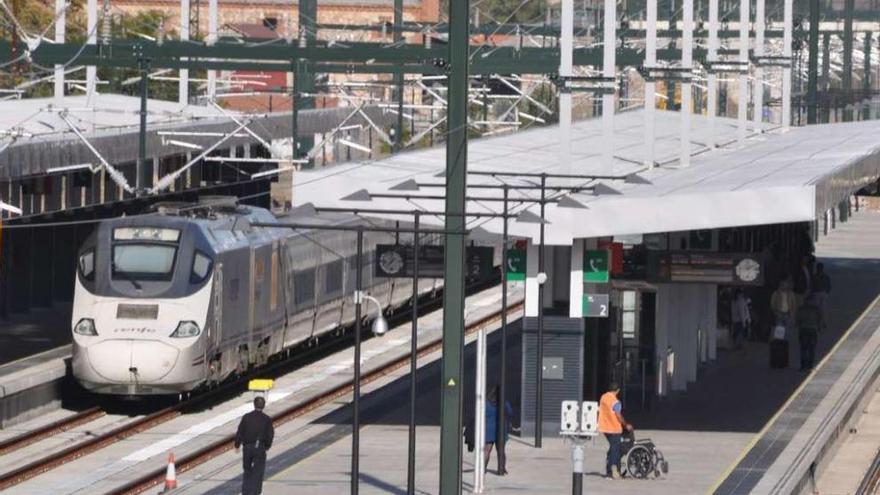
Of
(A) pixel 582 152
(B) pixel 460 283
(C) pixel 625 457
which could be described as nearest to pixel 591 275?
(C) pixel 625 457

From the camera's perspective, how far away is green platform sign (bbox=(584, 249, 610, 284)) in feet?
96.3

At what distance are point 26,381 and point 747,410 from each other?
35.8 ft

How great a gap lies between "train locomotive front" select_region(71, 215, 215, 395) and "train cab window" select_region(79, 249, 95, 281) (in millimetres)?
15

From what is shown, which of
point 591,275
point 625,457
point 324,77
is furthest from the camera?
point 324,77

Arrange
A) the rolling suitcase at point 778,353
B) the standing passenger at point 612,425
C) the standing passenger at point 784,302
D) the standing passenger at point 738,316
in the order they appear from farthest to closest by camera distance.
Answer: the standing passenger at point 738,316
the rolling suitcase at point 778,353
the standing passenger at point 784,302
the standing passenger at point 612,425

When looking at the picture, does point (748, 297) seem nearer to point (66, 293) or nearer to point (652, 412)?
point (652, 412)

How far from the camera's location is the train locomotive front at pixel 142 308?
3241 centimetres

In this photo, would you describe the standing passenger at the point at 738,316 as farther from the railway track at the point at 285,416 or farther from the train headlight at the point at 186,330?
the train headlight at the point at 186,330

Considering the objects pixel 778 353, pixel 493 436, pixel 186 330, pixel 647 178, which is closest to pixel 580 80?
pixel 647 178

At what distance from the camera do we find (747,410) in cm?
3294

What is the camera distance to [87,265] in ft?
109

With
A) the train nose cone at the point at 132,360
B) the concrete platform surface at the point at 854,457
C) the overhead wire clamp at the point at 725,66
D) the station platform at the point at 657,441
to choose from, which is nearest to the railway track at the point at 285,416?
the station platform at the point at 657,441

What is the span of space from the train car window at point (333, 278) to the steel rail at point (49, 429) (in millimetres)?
8222

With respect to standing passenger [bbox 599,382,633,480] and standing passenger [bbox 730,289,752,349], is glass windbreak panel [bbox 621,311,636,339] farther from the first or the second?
standing passenger [bbox 730,289,752,349]
